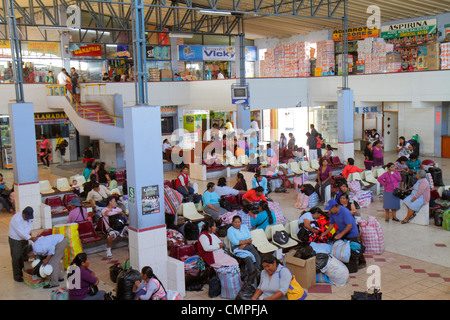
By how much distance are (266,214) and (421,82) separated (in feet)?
47.4

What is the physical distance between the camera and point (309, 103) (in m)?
26.7

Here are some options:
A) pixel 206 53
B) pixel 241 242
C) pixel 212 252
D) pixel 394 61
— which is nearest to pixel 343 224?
pixel 241 242

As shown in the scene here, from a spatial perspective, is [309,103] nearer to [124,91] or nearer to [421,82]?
[421,82]

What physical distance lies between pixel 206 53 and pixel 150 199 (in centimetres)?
2205

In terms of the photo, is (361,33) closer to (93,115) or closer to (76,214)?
(93,115)

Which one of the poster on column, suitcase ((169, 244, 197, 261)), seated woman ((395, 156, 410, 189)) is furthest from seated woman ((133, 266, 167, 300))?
seated woman ((395, 156, 410, 189))

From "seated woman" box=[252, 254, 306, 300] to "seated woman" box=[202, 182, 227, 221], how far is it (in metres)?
5.12

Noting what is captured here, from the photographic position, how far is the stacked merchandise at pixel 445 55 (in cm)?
2169

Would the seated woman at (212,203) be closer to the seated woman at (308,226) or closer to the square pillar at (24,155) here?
the seated woman at (308,226)

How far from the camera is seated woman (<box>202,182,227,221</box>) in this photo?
12.6 metres

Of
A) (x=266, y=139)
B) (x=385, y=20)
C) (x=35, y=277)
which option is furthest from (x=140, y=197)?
(x=266, y=139)

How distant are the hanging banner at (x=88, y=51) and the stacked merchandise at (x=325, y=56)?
1150 centimetres

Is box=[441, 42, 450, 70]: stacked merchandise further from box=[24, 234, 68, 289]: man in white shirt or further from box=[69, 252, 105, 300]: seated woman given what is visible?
box=[69, 252, 105, 300]: seated woman

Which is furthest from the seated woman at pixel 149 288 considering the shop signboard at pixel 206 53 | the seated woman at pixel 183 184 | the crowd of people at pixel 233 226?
the shop signboard at pixel 206 53
